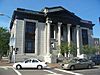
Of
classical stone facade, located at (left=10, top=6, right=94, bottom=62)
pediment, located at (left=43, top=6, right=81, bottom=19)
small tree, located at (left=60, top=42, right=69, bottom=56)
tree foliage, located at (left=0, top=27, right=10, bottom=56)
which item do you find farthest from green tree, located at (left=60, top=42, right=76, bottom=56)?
tree foliage, located at (left=0, top=27, right=10, bottom=56)

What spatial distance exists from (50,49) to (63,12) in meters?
9.90

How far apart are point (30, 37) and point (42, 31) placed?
3460mm

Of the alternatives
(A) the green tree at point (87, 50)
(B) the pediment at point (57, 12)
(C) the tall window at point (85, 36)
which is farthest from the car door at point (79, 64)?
(C) the tall window at point (85, 36)

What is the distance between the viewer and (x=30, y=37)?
167 ft

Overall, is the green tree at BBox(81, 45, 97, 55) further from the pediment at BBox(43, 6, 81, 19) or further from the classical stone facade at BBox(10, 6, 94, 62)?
the pediment at BBox(43, 6, 81, 19)

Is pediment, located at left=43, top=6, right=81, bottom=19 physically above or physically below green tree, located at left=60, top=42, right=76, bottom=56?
above

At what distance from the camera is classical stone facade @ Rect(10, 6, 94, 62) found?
49112 mm

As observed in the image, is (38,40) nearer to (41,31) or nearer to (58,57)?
(41,31)

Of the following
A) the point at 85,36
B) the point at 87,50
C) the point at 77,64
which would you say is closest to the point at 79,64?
the point at 77,64

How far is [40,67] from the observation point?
29641mm

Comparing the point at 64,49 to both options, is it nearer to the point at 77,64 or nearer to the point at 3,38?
the point at 3,38

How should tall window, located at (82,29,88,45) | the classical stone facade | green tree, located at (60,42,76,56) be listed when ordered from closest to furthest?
green tree, located at (60,42,76,56) → the classical stone facade → tall window, located at (82,29,88,45)

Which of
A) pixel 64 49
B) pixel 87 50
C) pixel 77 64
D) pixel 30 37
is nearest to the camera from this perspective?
pixel 77 64

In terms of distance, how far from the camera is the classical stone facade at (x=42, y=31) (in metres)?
49.1
